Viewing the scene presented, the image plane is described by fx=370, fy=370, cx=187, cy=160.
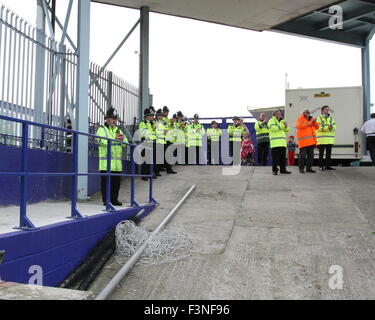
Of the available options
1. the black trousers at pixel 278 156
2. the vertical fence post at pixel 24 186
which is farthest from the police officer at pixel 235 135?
the vertical fence post at pixel 24 186

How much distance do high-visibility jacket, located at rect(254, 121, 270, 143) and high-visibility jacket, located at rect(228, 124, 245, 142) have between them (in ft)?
3.94

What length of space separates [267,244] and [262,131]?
274 inches

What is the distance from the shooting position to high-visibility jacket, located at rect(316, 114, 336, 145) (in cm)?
1017

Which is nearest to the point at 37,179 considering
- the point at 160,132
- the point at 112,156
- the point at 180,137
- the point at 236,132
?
the point at 112,156

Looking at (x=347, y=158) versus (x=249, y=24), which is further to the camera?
(x=249, y=24)

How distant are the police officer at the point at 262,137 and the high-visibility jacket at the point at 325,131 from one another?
1.66 meters

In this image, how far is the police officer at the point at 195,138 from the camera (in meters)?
12.8

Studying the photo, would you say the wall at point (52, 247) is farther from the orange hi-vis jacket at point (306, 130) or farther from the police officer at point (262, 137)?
the police officer at point (262, 137)

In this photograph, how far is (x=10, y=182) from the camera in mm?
5668

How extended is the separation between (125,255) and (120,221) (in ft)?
3.31
